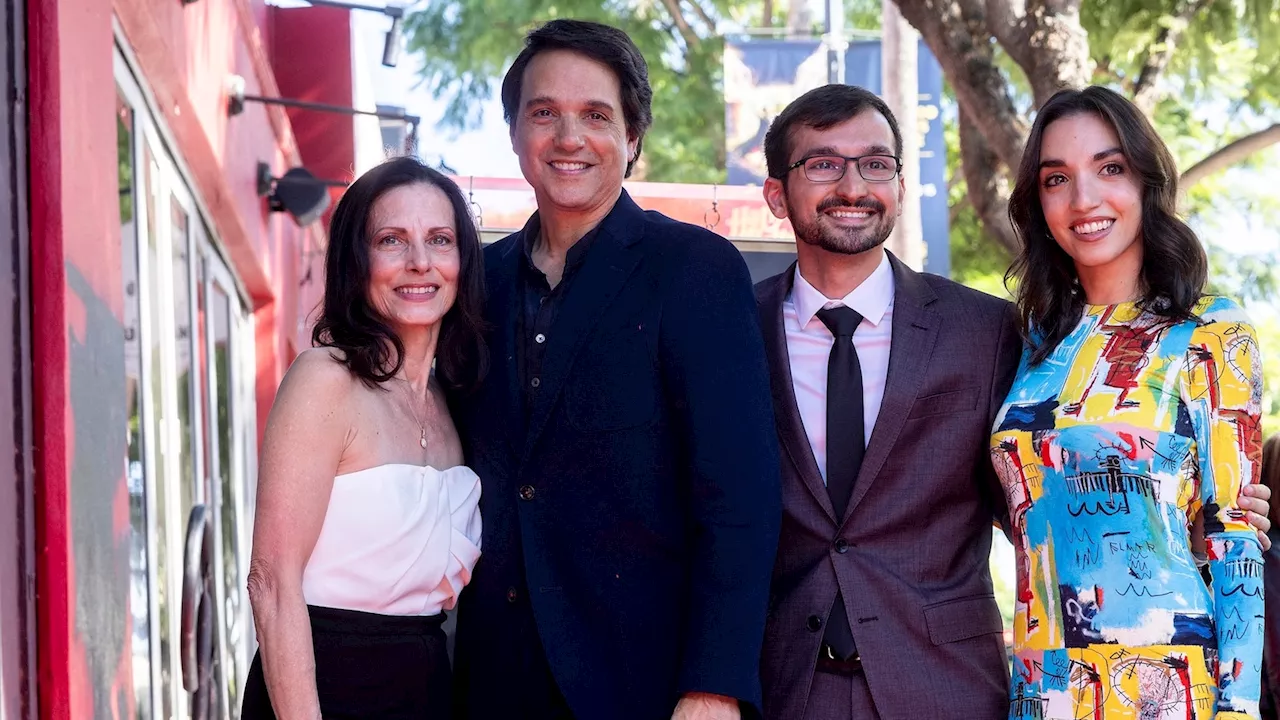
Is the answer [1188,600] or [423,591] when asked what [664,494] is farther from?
[1188,600]

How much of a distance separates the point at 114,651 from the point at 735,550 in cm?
180

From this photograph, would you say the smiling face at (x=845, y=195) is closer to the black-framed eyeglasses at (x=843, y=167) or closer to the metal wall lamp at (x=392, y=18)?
the black-framed eyeglasses at (x=843, y=167)

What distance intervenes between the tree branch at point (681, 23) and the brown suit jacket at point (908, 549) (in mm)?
15100

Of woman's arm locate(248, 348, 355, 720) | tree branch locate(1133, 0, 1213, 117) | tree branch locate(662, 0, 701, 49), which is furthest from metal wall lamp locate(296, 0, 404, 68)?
tree branch locate(662, 0, 701, 49)

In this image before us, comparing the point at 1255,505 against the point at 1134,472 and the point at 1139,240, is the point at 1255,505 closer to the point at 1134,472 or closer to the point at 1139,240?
the point at 1134,472

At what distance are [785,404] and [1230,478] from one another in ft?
3.13

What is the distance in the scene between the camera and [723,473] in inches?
118

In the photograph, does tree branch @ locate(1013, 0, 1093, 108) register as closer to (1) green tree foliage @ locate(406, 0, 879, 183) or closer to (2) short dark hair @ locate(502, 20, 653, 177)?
(2) short dark hair @ locate(502, 20, 653, 177)

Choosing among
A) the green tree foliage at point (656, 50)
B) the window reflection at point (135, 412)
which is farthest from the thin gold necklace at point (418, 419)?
the green tree foliage at point (656, 50)

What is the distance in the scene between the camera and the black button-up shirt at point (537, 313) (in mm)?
3186

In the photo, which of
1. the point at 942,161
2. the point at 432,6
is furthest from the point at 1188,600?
the point at 432,6

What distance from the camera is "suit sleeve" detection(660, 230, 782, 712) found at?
2.97m

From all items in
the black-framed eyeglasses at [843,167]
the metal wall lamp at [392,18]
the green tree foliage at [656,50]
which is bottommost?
the black-framed eyeglasses at [843,167]

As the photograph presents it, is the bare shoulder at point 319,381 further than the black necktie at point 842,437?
No
